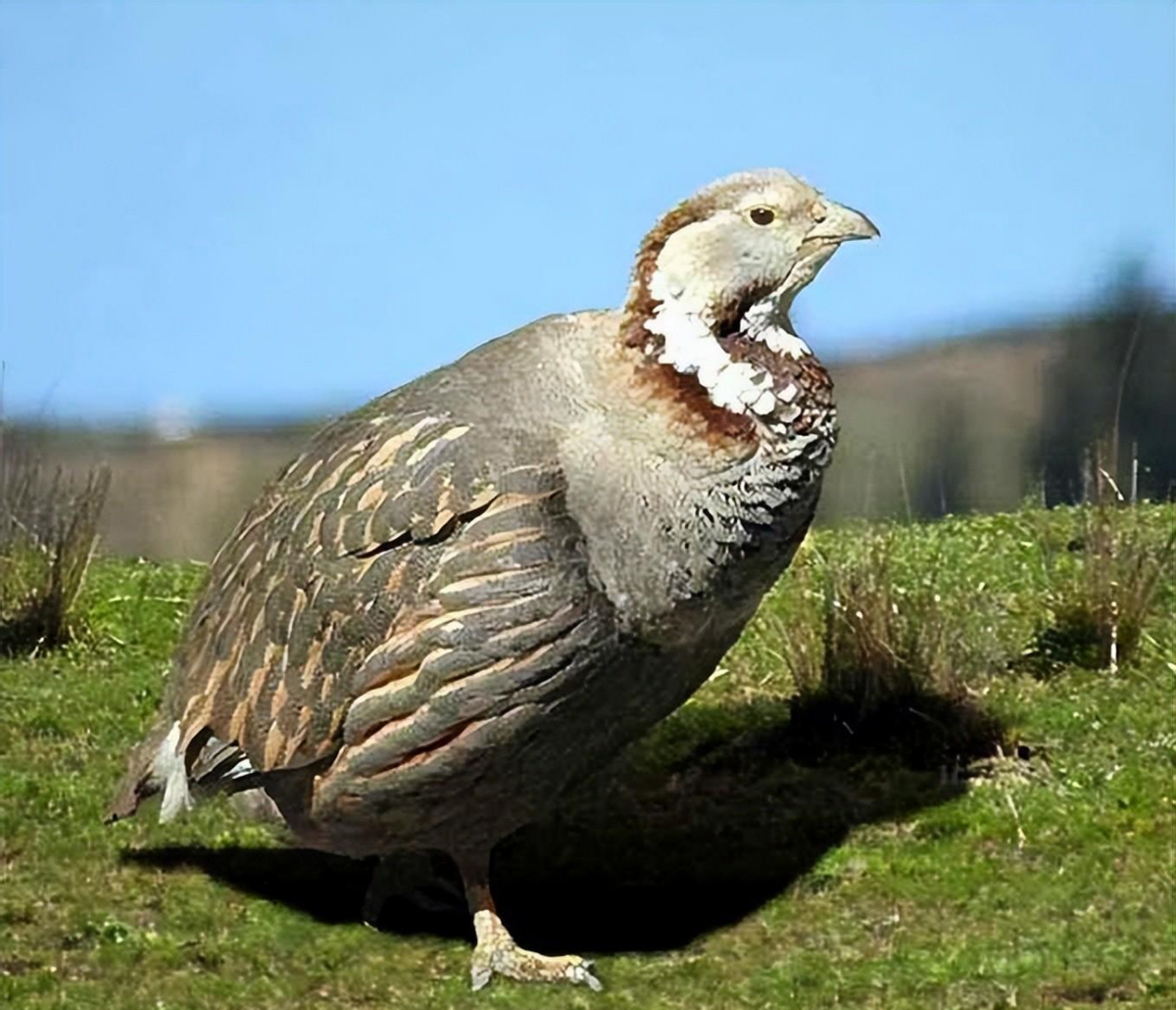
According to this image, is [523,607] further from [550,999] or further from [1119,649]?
[1119,649]

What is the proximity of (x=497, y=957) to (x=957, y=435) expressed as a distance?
701 cm

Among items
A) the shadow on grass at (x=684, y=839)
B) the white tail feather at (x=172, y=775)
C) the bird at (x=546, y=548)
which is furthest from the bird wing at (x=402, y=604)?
the shadow on grass at (x=684, y=839)

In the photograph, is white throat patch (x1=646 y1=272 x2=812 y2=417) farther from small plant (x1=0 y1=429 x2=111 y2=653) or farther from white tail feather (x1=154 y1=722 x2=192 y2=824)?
small plant (x1=0 y1=429 x2=111 y2=653)

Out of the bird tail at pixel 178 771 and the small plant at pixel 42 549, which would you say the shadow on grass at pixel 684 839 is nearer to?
the bird tail at pixel 178 771


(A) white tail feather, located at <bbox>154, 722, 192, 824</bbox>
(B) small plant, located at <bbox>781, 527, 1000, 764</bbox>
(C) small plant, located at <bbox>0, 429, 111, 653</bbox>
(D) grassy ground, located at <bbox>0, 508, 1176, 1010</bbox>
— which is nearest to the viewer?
(D) grassy ground, located at <bbox>0, 508, 1176, 1010</bbox>

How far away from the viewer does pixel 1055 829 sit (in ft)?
23.1

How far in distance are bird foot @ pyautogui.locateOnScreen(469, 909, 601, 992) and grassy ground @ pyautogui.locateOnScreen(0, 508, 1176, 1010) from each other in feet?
0.23

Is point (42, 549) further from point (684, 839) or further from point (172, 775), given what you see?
point (684, 839)

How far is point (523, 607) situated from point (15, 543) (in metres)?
5.47

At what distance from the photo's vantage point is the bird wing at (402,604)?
562cm

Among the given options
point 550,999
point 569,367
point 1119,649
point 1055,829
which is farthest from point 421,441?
point 1119,649

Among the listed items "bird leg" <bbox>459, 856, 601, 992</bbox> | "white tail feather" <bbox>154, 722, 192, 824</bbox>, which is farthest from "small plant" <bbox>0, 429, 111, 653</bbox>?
"bird leg" <bbox>459, 856, 601, 992</bbox>

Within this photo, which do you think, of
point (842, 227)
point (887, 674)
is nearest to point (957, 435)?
point (887, 674)

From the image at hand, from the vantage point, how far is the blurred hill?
1139 cm
